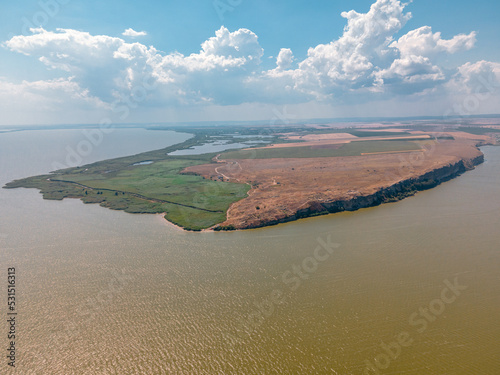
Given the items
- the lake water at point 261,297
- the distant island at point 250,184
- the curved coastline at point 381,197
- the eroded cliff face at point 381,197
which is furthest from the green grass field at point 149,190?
the eroded cliff face at point 381,197

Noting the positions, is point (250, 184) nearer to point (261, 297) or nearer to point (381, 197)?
point (381, 197)

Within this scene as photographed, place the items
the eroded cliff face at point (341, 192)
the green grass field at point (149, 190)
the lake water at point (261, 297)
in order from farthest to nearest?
the green grass field at point (149, 190) < the eroded cliff face at point (341, 192) < the lake water at point (261, 297)

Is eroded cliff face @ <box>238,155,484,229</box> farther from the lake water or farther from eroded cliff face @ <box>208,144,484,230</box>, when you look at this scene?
the lake water

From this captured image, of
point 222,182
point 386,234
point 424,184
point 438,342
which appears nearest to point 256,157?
point 222,182

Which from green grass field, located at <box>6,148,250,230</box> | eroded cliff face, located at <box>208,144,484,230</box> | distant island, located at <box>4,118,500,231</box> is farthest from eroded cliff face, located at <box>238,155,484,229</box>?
green grass field, located at <box>6,148,250,230</box>

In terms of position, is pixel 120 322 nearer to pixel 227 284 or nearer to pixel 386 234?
pixel 227 284

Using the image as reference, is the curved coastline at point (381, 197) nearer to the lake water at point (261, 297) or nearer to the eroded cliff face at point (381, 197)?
the eroded cliff face at point (381, 197)
